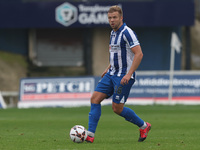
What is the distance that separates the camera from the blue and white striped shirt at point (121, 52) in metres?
10.0

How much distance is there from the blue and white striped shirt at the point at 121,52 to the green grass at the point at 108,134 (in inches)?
50.3

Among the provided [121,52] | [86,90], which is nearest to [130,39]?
[121,52]

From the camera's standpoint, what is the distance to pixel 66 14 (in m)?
30.4

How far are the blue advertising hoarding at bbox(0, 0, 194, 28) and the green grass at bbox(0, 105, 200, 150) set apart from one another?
36.6 feet

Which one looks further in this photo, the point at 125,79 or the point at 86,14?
the point at 86,14

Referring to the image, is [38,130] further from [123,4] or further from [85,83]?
[123,4]

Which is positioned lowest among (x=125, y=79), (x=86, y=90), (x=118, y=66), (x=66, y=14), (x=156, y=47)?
(x=86, y=90)

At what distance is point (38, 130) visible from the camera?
44.1ft

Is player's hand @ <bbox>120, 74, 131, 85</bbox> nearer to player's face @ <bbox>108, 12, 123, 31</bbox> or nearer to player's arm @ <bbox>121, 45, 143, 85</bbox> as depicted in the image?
player's arm @ <bbox>121, 45, 143, 85</bbox>

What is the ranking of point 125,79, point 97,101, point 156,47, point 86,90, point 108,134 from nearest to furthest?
point 125,79, point 97,101, point 108,134, point 86,90, point 156,47

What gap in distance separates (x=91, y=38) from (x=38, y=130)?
19.7 metres

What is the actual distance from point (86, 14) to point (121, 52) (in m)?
20.6

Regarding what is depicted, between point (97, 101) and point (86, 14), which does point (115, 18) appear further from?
point (86, 14)

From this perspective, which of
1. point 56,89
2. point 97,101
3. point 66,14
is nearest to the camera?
point 97,101
